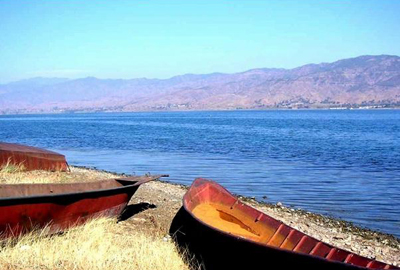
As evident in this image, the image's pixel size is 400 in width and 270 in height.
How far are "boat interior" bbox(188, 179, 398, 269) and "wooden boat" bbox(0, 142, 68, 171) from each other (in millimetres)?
9218

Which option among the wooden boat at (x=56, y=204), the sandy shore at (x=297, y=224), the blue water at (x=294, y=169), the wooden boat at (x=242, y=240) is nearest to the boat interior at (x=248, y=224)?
the wooden boat at (x=242, y=240)

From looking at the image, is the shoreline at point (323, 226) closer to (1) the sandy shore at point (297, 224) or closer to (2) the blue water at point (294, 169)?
(1) the sandy shore at point (297, 224)

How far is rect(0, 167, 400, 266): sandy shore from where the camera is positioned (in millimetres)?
11273

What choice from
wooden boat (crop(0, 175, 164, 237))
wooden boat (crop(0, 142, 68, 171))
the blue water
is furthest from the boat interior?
wooden boat (crop(0, 142, 68, 171))

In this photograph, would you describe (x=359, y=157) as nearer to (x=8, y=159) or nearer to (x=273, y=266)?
(x=8, y=159)

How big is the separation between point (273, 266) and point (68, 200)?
191 inches

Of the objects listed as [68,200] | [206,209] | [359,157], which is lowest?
[359,157]

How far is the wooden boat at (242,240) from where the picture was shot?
22.6 feet

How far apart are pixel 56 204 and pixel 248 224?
3951 mm

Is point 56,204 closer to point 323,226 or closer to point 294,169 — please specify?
point 323,226

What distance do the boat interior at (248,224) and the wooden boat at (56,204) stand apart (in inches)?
64.2

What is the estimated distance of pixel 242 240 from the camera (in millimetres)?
7785

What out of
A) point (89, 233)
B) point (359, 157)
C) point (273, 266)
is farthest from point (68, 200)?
point (359, 157)

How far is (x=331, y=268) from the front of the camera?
→ 624 centimetres
